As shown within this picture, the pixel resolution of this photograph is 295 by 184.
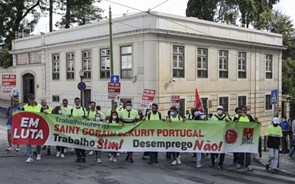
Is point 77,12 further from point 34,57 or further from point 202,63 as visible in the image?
point 202,63

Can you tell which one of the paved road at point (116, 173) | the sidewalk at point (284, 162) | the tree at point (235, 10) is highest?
the tree at point (235, 10)

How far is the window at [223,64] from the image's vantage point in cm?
2806

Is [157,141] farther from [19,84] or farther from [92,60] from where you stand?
[19,84]

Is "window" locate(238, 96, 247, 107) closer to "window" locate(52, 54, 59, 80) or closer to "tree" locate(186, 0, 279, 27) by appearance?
"tree" locate(186, 0, 279, 27)

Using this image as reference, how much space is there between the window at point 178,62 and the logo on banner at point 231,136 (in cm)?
1290

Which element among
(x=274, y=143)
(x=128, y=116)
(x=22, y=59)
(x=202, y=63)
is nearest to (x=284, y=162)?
(x=274, y=143)

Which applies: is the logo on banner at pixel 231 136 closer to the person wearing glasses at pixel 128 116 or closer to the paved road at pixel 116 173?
the paved road at pixel 116 173

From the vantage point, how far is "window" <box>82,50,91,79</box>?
1080 inches

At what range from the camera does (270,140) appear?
1153cm

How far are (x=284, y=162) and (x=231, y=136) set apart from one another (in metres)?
2.90

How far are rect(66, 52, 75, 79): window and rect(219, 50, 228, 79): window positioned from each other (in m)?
11.0

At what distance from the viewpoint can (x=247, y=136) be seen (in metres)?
11.9

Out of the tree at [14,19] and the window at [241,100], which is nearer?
the window at [241,100]

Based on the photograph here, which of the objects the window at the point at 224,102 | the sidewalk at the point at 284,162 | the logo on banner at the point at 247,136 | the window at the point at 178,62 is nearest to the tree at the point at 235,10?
the window at the point at 224,102
